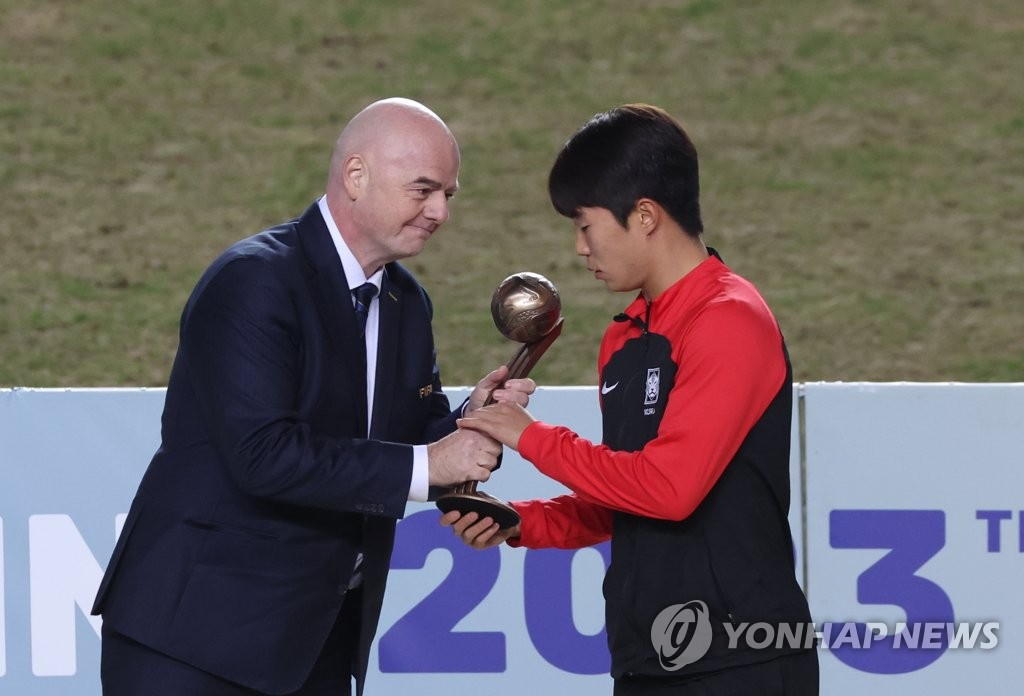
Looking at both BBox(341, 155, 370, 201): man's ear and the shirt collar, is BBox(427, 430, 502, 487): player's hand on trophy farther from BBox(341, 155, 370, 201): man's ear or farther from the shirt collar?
BBox(341, 155, 370, 201): man's ear

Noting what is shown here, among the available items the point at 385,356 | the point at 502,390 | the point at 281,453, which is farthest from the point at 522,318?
the point at 281,453

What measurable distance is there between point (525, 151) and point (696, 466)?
8.24 meters

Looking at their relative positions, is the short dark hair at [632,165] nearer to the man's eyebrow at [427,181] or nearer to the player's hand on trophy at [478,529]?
A: the man's eyebrow at [427,181]

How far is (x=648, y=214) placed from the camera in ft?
9.46

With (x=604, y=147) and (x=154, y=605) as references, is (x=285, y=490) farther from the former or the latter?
(x=604, y=147)

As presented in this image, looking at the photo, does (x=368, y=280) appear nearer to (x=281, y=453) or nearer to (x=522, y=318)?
(x=522, y=318)

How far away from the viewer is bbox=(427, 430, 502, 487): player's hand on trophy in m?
3.11

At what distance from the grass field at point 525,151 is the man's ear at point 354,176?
504 cm

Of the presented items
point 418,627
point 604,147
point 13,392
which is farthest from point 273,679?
point 13,392

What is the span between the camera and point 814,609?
4.80 meters

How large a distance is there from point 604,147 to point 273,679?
1371mm

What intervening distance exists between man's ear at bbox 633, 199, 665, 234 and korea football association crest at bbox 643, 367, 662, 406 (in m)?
0.29

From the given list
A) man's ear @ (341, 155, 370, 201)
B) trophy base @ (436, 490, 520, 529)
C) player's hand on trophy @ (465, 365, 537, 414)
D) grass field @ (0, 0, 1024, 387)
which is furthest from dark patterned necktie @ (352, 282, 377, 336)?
grass field @ (0, 0, 1024, 387)

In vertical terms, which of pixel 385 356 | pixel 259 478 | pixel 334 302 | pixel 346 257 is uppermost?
pixel 346 257
